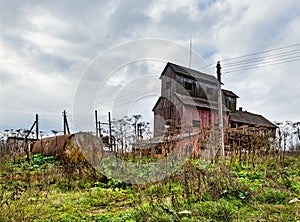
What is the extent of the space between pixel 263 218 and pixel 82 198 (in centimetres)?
365

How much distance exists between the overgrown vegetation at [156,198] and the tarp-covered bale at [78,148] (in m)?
2.01

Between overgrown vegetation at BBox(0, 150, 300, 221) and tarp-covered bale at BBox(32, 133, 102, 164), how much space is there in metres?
2.01

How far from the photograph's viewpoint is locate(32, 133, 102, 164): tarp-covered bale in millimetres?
10827

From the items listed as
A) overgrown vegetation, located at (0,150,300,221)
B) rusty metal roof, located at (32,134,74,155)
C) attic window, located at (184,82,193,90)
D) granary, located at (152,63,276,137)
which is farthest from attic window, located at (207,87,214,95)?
overgrown vegetation, located at (0,150,300,221)

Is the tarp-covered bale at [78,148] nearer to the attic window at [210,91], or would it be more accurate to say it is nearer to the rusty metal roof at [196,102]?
the rusty metal roof at [196,102]

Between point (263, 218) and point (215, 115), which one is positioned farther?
point (215, 115)

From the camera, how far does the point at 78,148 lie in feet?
36.2

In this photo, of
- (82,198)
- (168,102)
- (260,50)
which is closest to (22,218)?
(82,198)

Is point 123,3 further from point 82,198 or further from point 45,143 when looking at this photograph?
point 45,143

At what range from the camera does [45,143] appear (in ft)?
40.5

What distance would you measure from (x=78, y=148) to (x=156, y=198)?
21.7 ft

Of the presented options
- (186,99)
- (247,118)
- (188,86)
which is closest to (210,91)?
(188,86)

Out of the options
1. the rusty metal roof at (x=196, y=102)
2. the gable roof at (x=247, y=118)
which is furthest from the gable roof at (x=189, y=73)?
the gable roof at (x=247, y=118)

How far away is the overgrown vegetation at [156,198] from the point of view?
13.5 feet
